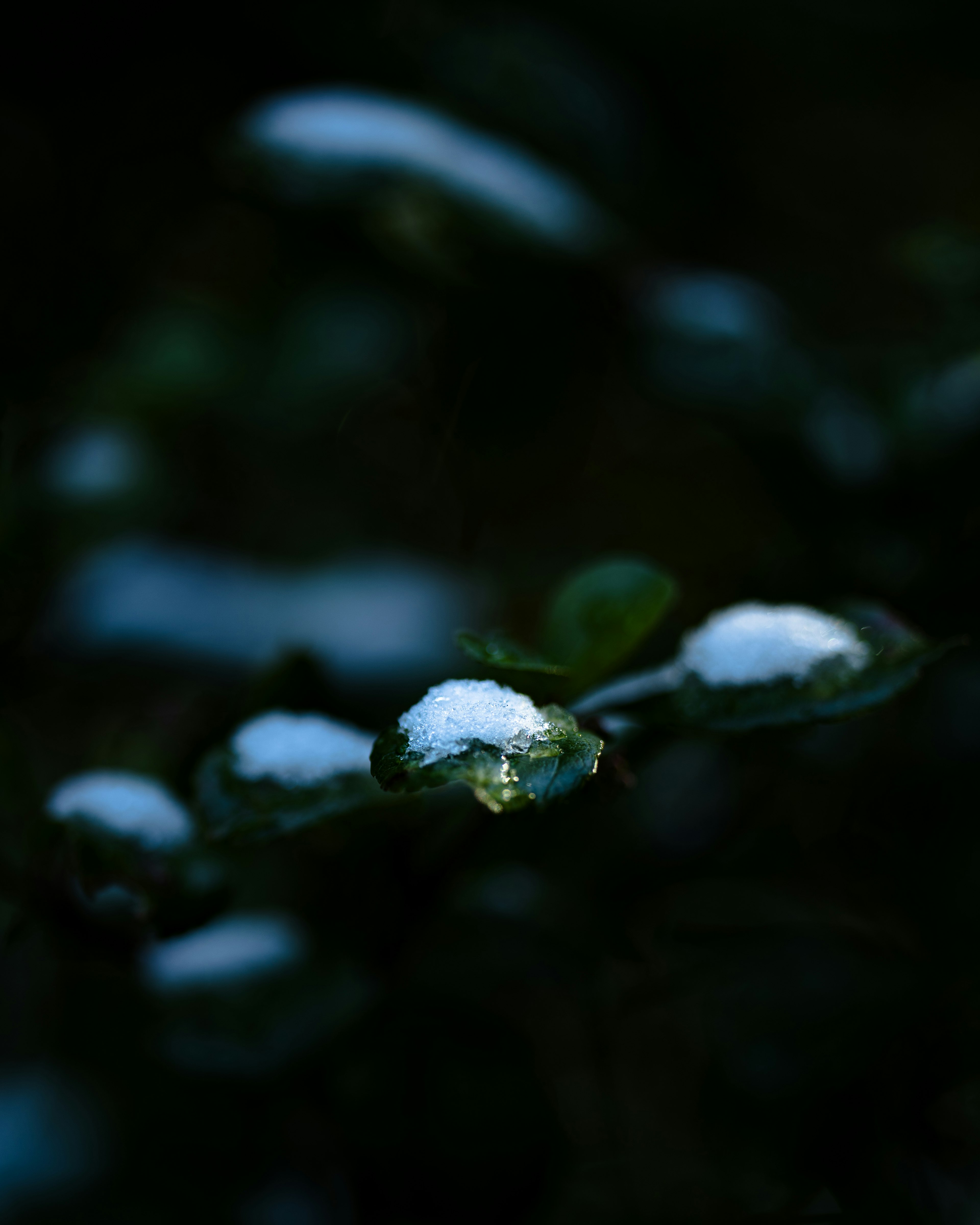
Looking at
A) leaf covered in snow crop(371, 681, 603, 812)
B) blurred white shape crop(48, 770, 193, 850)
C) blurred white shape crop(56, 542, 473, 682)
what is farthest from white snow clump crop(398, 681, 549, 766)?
blurred white shape crop(56, 542, 473, 682)

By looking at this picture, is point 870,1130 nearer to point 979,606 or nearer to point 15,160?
point 979,606

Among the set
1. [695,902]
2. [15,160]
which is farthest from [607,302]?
[15,160]

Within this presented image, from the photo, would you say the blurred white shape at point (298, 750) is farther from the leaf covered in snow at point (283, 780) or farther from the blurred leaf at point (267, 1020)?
the blurred leaf at point (267, 1020)

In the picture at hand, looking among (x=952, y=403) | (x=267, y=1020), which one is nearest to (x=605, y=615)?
(x=267, y=1020)

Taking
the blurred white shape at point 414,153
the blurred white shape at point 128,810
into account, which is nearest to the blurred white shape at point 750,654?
the blurred white shape at point 128,810

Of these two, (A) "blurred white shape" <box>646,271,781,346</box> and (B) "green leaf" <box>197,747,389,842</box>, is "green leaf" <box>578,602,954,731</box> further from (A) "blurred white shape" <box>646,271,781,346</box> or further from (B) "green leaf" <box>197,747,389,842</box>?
(A) "blurred white shape" <box>646,271,781,346</box>

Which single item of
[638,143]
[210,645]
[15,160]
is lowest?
[210,645]

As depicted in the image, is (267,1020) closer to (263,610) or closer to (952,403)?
(263,610)
